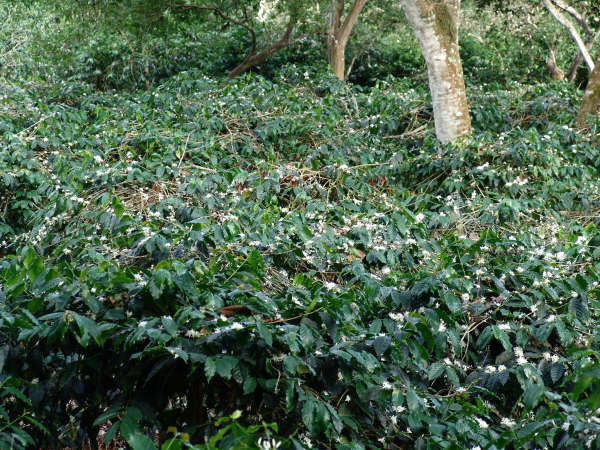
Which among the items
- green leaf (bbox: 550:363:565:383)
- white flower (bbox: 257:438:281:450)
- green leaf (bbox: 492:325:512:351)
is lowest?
green leaf (bbox: 550:363:565:383)

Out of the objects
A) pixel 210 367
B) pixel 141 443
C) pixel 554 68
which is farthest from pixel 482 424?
pixel 554 68

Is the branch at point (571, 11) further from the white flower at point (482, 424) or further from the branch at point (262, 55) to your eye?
the white flower at point (482, 424)

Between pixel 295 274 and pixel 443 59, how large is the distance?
404 cm

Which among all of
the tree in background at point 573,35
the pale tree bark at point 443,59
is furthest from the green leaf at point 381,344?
the tree in background at point 573,35

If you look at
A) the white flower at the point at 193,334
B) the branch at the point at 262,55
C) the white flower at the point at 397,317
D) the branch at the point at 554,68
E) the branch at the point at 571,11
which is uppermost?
the branch at the point at 571,11

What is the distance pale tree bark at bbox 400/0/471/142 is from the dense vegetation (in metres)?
0.32

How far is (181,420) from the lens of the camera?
2279 millimetres

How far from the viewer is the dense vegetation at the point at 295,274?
224 centimetres

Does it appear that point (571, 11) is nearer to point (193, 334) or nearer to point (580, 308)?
point (580, 308)

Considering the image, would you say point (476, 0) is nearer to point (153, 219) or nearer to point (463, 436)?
point (153, 219)

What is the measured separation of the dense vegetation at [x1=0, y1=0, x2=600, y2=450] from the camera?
2.24 m

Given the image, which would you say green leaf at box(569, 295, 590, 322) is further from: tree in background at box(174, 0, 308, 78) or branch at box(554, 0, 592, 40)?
branch at box(554, 0, 592, 40)

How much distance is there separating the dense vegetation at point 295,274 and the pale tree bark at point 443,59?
0.32 metres

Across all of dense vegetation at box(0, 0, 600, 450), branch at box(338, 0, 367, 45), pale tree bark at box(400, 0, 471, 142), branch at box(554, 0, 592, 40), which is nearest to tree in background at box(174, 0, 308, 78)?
branch at box(338, 0, 367, 45)
